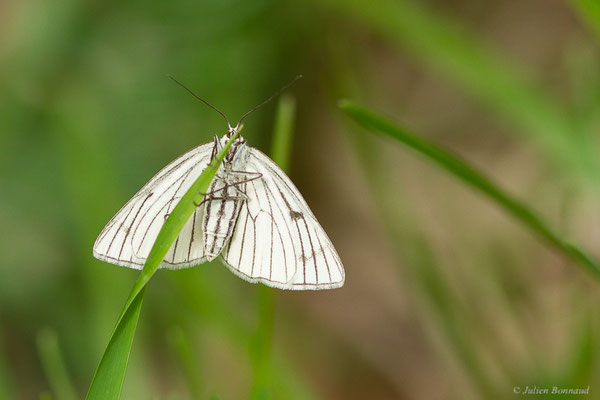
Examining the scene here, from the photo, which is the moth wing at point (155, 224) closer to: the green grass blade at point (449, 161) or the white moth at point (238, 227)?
the white moth at point (238, 227)

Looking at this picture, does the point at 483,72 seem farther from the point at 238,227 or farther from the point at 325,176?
the point at 325,176


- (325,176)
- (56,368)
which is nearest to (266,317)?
(56,368)

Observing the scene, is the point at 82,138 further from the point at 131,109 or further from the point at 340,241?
the point at 340,241

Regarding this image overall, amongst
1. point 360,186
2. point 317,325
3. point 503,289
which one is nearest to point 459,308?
point 503,289

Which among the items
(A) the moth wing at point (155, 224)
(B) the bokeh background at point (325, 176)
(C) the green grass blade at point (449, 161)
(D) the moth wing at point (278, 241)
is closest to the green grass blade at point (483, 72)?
(B) the bokeh background at point (325, 176)

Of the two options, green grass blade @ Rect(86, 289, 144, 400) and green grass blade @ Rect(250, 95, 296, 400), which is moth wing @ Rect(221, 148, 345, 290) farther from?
green grass blade @ Rect(86, 289, 144, 400)

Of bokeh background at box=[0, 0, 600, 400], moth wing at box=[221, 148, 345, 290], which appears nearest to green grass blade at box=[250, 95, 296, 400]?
moth wing at box=[221, 148, 345, 290]
